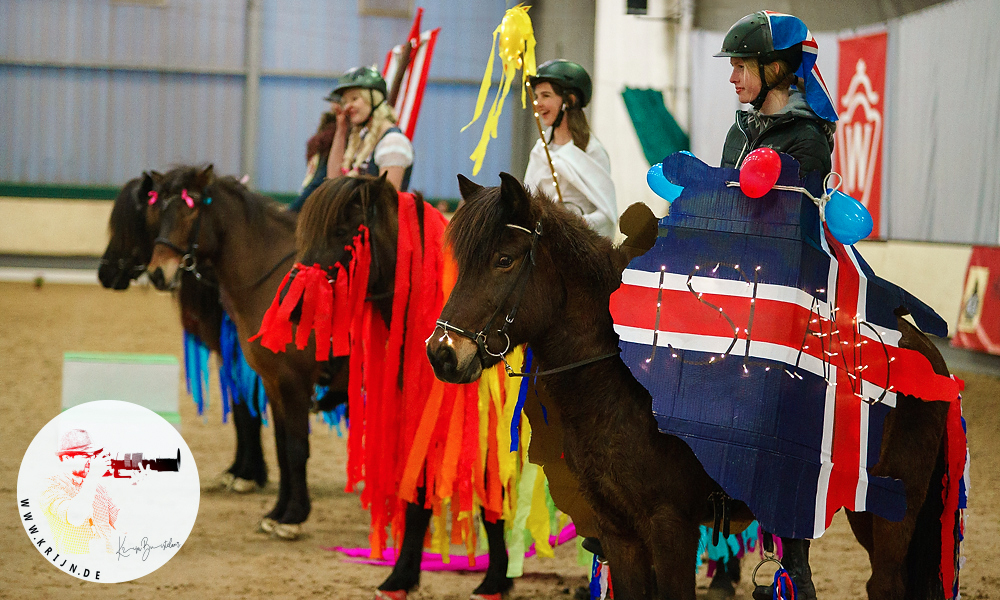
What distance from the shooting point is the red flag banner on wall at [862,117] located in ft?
28.8

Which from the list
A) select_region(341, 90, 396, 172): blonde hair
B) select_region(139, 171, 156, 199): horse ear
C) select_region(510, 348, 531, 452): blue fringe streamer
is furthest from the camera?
select_region(139, 171, 156, 199): horse ear

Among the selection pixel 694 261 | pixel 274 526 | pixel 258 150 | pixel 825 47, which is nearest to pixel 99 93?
pixel 258 150

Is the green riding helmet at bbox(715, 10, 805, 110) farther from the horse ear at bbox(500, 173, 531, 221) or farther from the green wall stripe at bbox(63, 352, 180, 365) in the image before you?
the green wall stripe at bbox(63, 352, 180, 365)

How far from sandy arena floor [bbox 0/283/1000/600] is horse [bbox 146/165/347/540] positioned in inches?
11.7

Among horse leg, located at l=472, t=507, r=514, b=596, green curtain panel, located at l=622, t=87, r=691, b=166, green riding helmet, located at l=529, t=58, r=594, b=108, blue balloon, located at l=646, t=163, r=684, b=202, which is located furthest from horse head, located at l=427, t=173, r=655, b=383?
green curtain panel, located at l=622, t=87, r=691, b=166

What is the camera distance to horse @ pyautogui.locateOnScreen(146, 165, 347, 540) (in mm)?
4559

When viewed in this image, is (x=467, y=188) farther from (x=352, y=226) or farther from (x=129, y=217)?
(x=129, y=217)

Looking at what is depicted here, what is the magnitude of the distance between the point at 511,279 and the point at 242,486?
378 centimetres

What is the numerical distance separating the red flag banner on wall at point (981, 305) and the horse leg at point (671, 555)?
6.03 metres

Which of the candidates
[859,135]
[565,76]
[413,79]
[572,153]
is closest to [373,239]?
[572,153]

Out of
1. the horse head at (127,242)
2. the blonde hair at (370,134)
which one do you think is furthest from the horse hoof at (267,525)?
the blonde hair at (370,134)

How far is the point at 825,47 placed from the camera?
9328mm

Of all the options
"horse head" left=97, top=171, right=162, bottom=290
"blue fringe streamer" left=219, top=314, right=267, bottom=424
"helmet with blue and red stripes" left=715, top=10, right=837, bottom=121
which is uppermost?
"helmet with blue and red stripes" left=715, top=10, right=837, bottom=121

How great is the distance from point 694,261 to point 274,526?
10.1 feet
